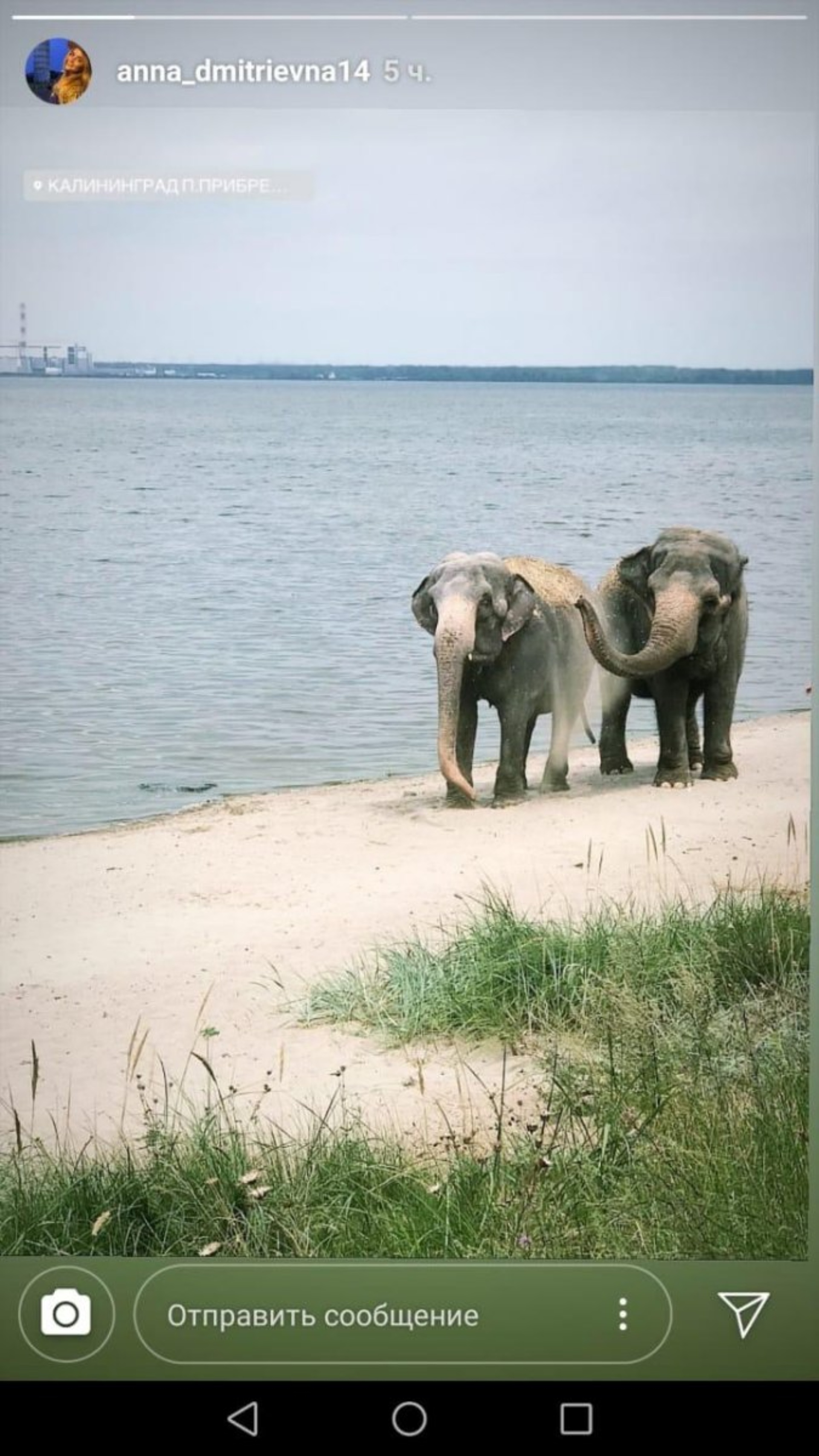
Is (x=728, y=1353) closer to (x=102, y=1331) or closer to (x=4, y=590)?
(x=102, y=1331)

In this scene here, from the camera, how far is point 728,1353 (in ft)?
11.6

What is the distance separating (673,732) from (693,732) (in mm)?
94

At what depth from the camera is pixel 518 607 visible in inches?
237

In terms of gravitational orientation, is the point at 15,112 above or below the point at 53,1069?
above

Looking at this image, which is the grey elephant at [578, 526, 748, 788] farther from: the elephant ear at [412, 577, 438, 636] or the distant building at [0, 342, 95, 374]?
the distant building at [0, 342, 95, 374]

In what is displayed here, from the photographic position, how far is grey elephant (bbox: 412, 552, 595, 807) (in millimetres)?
5023

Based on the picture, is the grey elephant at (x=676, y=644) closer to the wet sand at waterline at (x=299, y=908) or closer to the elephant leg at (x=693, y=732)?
the elephant leg at (x=693, y=732)

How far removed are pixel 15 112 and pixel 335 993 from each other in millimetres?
2086

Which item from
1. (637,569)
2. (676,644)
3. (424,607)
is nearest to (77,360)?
(424,607)

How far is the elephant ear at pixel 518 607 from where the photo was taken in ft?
18.4

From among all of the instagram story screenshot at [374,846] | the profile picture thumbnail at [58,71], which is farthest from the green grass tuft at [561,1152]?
the profile picture thumbnail at [58,71]
